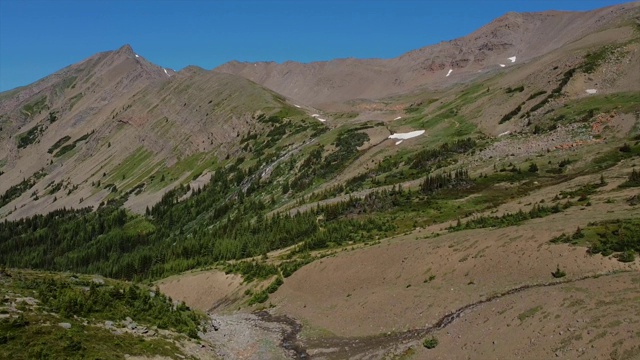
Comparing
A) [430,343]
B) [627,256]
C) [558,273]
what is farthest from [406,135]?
[430,343]

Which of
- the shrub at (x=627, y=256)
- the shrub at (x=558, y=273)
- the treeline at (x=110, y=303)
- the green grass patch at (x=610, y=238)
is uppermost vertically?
the treeline at (x=110, y=303)

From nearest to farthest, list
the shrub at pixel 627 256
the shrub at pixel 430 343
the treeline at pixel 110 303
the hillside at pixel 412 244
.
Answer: the hillside at pixel 412 244 → the shrub at pixel 430 343 → the shrub at pixel 627 256 → the treeline at pixel 110 303

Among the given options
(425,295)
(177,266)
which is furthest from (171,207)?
(425,295)

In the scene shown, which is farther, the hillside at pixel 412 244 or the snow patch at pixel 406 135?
the snow patch at pixel 406 135

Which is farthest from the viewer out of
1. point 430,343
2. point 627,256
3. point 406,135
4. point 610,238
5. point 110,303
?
point 406,135

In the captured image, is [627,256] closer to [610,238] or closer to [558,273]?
[610,238]

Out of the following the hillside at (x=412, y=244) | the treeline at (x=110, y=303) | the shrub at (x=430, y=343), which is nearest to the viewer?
the hillside at (x=412, y=244)

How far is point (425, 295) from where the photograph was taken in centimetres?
3766

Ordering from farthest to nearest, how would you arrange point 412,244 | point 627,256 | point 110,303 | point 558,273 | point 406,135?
point 406,135 → point 412,244 → point 110,303 → point 558,273 → point 627,256

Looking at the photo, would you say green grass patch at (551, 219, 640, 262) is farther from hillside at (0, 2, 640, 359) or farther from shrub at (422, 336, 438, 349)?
shrub at (422, 336, 438, 349)

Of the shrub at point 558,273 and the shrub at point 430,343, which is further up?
the shrub at point 558,273

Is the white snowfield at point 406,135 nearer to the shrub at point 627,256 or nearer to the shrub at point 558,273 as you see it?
the shrub at point 558,273

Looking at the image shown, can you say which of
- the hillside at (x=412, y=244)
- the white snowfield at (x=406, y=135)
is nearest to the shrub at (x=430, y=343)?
the hillside at (x=412, y=244)

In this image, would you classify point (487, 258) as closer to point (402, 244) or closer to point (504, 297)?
point (504, 297)
